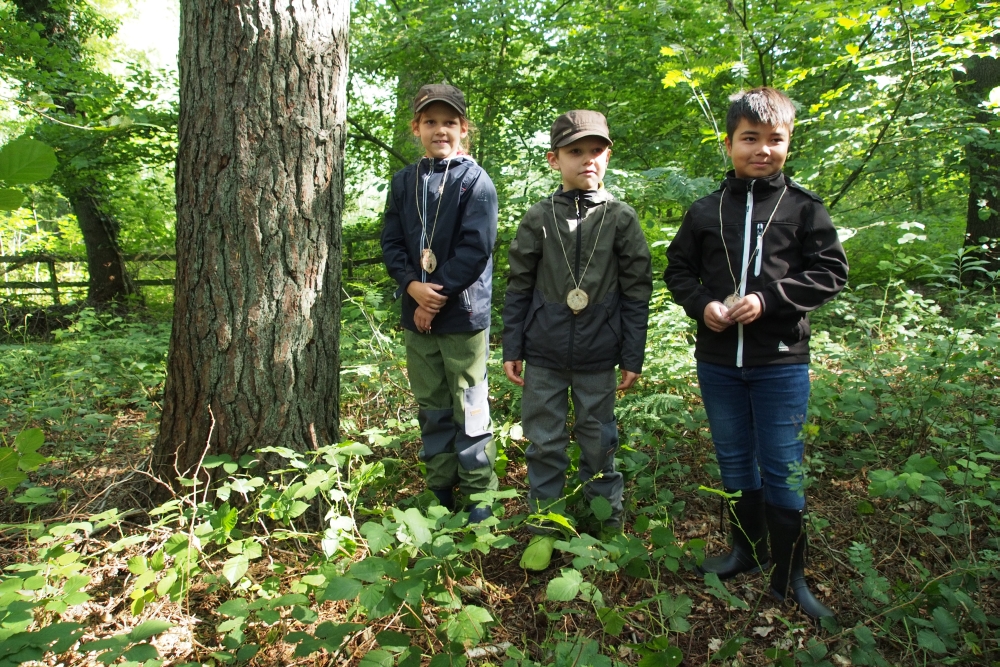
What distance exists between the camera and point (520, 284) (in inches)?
101

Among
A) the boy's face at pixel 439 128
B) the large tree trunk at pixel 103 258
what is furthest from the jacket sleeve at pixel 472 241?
the large tree trunk at pixel 103 258

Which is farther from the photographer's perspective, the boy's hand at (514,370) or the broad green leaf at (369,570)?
the boy's hand at (514,370)

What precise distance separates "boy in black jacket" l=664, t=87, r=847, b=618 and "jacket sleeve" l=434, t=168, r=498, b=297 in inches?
34.6

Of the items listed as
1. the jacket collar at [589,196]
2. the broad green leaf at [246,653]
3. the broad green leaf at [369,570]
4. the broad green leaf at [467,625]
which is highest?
the jacket collar at [589,196]

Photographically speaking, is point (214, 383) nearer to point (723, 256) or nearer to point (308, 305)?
point (308, 305)

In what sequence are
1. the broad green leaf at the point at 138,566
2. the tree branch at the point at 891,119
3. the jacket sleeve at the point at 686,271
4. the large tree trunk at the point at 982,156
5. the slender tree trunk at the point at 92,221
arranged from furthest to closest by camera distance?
the slender tree trunk at the point at 92,221 → the large tree trunk at the point at 982,156 → the tree branch at the point at 891,119 → the jacket sleeve at the point at 686,271 → the broad green leaf at the point at 138,566

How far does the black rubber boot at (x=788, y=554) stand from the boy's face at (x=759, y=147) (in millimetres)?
1304

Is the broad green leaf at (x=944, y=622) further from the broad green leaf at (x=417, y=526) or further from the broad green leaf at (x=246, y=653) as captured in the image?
the broad green leaf at (x=246, y=653)

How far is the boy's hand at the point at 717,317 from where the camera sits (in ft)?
7.08

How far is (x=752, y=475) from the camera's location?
2.33 metres

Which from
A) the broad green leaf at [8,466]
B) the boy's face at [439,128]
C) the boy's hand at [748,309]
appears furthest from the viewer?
the boy's face at [439,128]

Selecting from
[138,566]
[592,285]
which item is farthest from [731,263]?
[138,566]

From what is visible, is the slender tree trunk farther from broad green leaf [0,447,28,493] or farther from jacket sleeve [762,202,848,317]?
jacket sleeve [762,202,848,317]

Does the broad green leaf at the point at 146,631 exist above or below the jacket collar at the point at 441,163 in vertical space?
below
